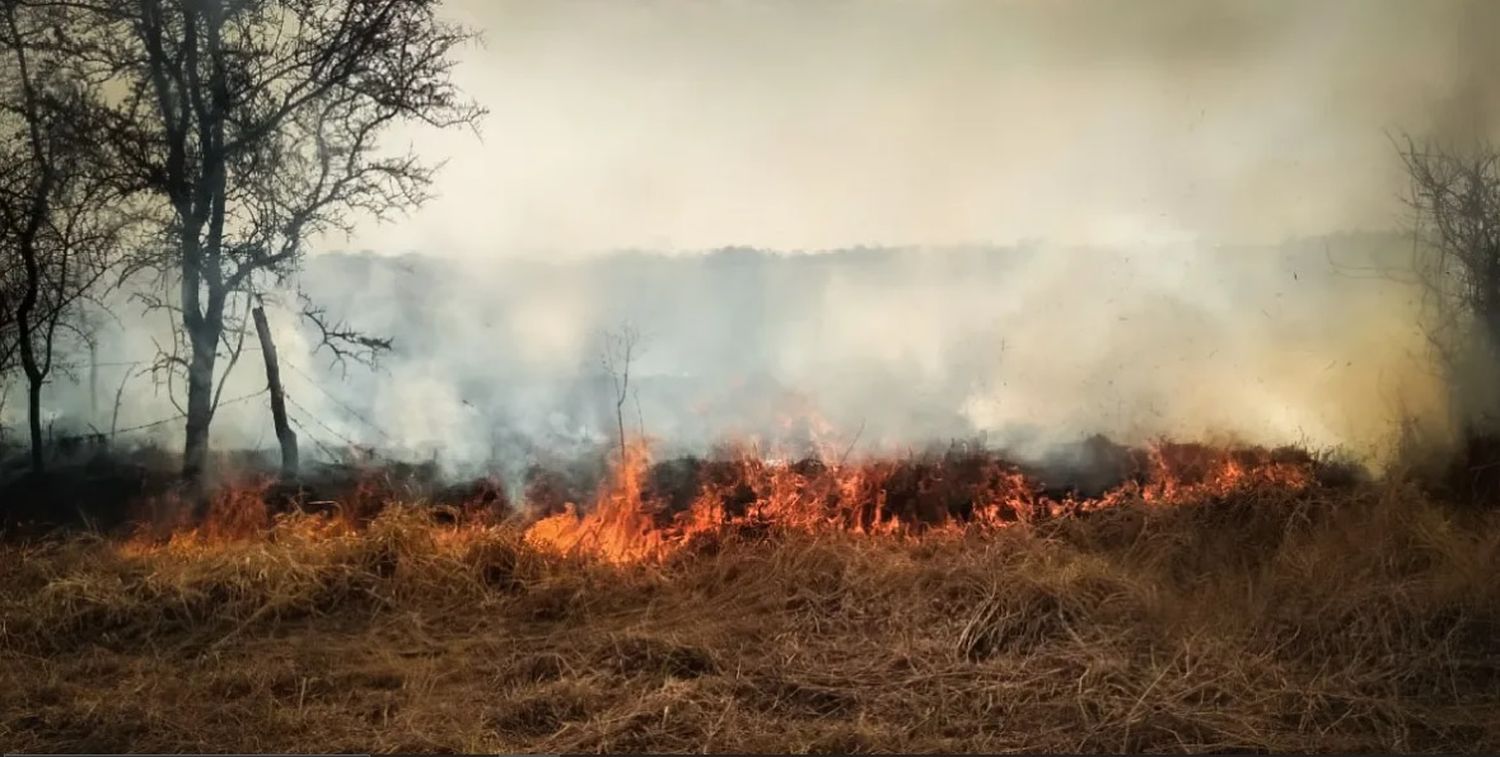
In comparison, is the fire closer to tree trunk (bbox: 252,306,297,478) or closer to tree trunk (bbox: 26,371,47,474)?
tree trunk (bbox: 252,306,297,478)

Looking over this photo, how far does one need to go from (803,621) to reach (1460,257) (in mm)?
4081

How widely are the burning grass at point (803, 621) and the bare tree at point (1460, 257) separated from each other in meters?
0.85

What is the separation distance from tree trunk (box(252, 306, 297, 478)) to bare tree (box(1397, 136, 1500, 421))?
6.06m

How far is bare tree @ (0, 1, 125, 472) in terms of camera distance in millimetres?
5172

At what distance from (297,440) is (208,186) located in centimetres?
143

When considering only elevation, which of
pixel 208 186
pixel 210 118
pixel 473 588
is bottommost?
pixel 473 588

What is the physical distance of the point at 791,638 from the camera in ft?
13.8

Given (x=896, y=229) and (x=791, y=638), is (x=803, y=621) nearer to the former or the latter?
(x=791, y=638)

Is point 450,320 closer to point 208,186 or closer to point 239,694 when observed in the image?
point 208,186

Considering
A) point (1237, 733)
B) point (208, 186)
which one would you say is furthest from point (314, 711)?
point (1237, 733)

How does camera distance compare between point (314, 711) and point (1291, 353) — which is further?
point (1291, 353)

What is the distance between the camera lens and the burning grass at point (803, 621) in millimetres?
3641

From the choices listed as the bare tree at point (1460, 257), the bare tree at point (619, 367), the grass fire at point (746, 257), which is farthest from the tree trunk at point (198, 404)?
the bare tree at point (1460, 257)

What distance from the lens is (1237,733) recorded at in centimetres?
350
